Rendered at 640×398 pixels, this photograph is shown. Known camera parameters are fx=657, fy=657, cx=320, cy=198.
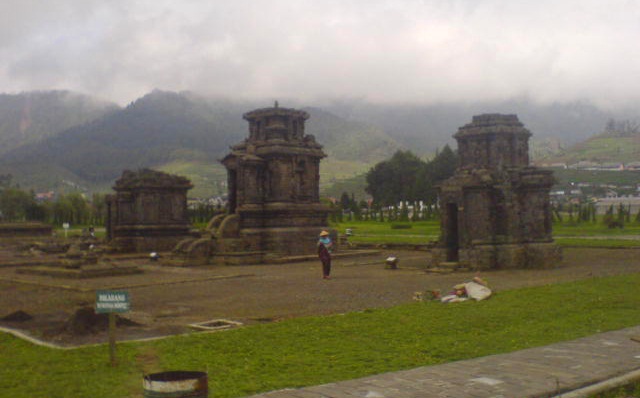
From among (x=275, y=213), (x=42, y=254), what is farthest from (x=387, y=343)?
(x=42, y=254)

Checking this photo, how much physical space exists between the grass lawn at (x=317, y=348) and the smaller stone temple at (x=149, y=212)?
27.2 metres

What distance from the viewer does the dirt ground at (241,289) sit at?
521 inches

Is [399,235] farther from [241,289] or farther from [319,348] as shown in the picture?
→ [319,348]

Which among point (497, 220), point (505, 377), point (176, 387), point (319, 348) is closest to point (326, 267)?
point (497, 220)

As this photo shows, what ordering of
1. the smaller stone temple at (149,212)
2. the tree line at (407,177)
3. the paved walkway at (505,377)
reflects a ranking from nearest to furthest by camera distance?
the paved walkway at (505,377) < the smaller stone temple at (149,212) < the tree line at (407,177)

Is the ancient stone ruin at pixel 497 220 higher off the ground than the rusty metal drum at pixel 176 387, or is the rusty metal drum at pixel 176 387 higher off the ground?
the ancient stone ruin at pixel 497 220

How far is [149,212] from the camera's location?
38031 millimetres

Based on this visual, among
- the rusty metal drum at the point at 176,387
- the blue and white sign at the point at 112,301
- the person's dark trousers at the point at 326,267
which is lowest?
the person's dark trousers at the point at 326,267

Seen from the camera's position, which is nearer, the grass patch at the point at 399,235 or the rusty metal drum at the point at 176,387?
the rusty metal drum at the point at 176,387

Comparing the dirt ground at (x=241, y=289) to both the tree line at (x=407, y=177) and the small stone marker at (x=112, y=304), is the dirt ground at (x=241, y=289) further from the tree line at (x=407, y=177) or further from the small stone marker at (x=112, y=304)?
the tree line at (x=407, y=177)

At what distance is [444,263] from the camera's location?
77.8ft

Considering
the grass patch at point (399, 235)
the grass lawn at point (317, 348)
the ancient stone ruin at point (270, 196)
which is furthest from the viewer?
the grass patch at point (399, 235)

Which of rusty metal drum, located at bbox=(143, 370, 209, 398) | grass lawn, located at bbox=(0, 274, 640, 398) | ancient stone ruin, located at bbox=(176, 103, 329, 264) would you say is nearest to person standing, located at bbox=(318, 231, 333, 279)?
grass lawn, located at bbox=(0, 274, 640, 398)

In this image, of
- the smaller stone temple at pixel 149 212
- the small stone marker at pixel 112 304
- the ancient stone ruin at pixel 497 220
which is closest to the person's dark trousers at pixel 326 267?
the ancient stone ruin at pixel 497 220
